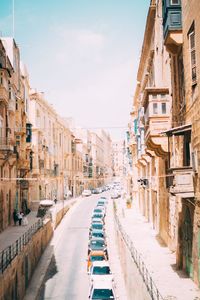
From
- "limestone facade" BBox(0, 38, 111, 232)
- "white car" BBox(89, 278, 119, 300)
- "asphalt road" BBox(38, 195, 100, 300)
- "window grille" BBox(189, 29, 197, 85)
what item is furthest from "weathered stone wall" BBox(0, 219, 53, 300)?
"window grille" BBox(189, 29, 197, 85)

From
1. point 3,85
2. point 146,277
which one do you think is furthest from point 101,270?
point 3,85

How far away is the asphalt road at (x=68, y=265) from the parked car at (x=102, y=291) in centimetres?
190

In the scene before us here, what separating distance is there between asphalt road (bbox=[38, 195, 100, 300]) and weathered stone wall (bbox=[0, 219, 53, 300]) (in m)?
1.38

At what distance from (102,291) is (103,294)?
221 millimetres

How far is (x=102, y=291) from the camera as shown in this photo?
21875mm

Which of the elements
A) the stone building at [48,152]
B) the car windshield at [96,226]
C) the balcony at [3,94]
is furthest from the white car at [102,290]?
the stone building at [48,152]

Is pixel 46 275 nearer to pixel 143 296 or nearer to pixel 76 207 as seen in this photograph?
pixel 143 296

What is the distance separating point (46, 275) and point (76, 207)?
108 ft

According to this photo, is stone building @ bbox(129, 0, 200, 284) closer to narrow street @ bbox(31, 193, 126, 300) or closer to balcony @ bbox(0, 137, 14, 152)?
narrow street @ bbox(31, 193, 126, 300)

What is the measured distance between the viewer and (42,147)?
5306cm

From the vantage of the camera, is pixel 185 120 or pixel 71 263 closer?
pixel 185 120

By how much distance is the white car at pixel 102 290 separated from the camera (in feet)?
70.7

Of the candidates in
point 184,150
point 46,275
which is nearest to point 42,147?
point 46,275

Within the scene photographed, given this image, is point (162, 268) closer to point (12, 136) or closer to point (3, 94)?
point (3, 94)
